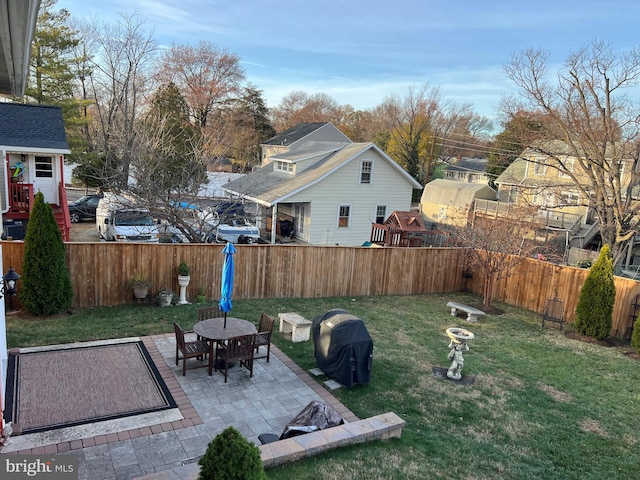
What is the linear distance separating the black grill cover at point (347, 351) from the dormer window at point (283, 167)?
18095 mm

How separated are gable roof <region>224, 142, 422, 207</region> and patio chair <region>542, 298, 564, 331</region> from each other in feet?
40.3

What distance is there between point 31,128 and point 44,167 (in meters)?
1.41

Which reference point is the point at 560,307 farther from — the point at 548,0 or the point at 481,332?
the point at 548,0

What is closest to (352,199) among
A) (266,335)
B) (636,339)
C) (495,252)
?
(495,252)

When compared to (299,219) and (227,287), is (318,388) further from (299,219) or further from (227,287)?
(299,219)

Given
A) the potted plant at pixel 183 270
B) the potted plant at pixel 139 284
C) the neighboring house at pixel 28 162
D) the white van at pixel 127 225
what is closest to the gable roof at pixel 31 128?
the neighboring house at pixel 28 162

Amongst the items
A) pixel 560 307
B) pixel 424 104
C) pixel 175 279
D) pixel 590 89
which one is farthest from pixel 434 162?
pixel 175 279

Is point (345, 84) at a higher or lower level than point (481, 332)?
higher

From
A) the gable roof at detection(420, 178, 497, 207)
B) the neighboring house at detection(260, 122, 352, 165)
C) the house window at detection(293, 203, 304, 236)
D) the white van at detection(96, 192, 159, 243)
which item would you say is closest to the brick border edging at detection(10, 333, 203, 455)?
the white van at detection(96, 192, 159, 243)

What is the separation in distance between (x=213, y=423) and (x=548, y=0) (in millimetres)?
14884

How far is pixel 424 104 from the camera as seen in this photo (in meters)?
44.4

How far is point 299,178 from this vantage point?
2342 cm

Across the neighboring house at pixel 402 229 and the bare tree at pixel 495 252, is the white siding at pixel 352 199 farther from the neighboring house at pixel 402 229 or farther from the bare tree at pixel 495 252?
the bare tree at pixel 495 252

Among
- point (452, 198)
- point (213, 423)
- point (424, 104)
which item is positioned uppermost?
point (424, 104)
